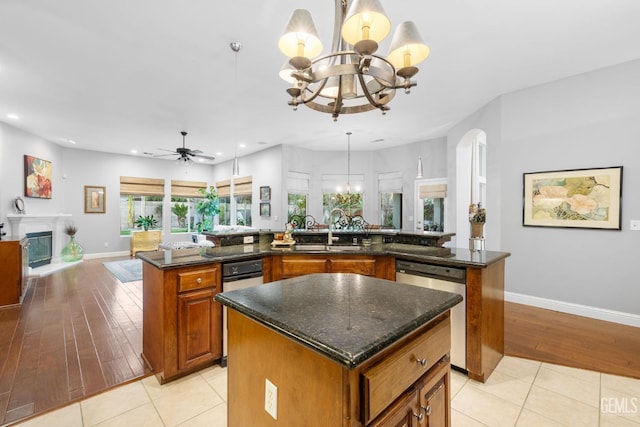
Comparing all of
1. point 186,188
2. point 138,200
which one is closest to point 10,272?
point 138,200

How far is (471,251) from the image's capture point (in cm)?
260

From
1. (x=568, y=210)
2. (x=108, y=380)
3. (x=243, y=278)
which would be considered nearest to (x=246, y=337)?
(x=243, y=278)

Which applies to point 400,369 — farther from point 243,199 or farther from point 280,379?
point 243,199

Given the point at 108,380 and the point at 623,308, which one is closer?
the point at 108,380

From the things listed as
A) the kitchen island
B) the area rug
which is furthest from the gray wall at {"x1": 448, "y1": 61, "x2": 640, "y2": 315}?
the area rug

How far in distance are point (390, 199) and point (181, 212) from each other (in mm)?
6743

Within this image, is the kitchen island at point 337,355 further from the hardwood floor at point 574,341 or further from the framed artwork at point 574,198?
the framed artwork at point 574,198

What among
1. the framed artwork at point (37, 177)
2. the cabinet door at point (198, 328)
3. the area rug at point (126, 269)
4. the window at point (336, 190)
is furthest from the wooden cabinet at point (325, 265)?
the framed artwork at point (37, 177)

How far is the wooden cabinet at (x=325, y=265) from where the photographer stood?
267 cm

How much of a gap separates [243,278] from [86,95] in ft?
12.7

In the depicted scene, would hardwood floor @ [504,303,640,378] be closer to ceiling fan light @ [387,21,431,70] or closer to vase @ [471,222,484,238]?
vase @ [471,222,484,238]

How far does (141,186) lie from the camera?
8.48 meters

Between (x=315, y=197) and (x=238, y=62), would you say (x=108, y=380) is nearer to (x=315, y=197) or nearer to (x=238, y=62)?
(x=238, y=62)
